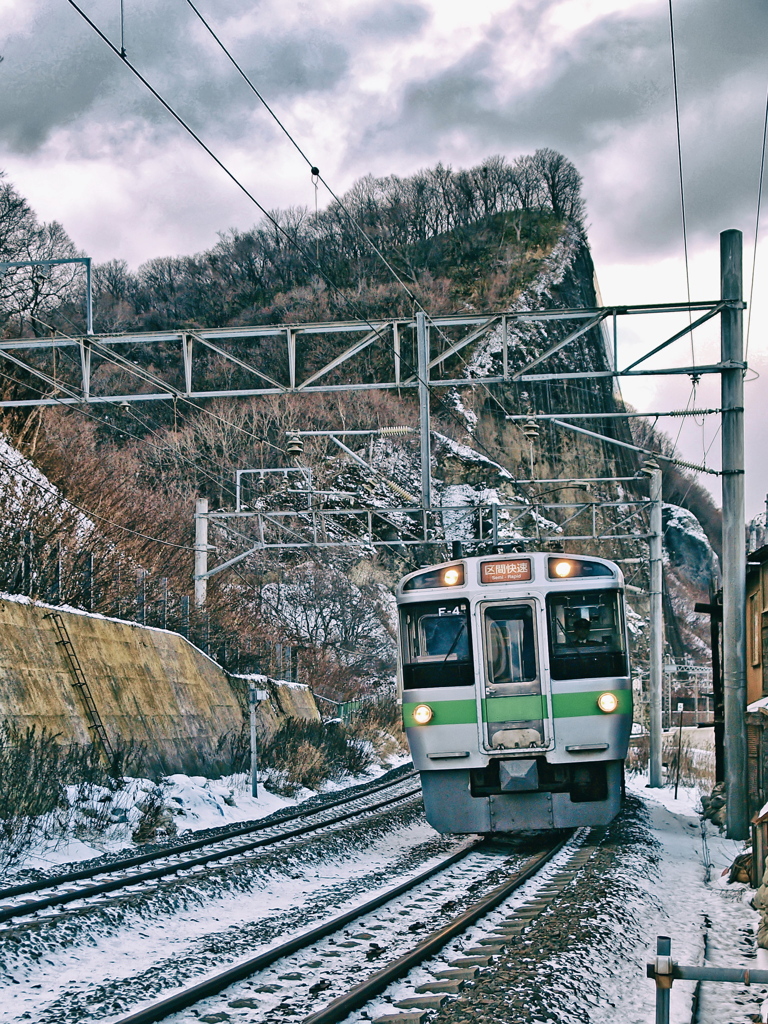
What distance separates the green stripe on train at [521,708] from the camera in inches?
504

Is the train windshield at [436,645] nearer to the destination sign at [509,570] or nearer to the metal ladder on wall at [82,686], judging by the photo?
the destination sign at [509,570]

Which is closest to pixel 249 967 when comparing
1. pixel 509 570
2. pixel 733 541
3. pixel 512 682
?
pixel 512 682

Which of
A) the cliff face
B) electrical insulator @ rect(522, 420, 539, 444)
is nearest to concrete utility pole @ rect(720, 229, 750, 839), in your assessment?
electrical insulator @ rect(522, 420, 539, 444)

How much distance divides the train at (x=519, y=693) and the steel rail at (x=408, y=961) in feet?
4.78

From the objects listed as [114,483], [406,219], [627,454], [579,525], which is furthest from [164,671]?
[406,219]

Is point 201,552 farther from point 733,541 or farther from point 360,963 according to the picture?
point 360,963

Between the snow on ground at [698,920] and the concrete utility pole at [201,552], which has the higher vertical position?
the concrete utility pole at [201,552]

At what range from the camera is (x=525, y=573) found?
13.4 metres

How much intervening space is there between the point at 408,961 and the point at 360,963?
17.1 inches

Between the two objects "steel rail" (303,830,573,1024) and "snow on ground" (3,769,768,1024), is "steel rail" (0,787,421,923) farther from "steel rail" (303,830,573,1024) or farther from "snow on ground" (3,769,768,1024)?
"steel rail" (303,830,573,1024)

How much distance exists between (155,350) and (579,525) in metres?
29.3

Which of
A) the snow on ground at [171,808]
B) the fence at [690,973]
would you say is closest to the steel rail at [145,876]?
the snow on ground at [171,808]

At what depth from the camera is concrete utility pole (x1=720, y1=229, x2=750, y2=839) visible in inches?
570

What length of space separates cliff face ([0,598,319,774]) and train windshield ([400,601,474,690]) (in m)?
5.35
